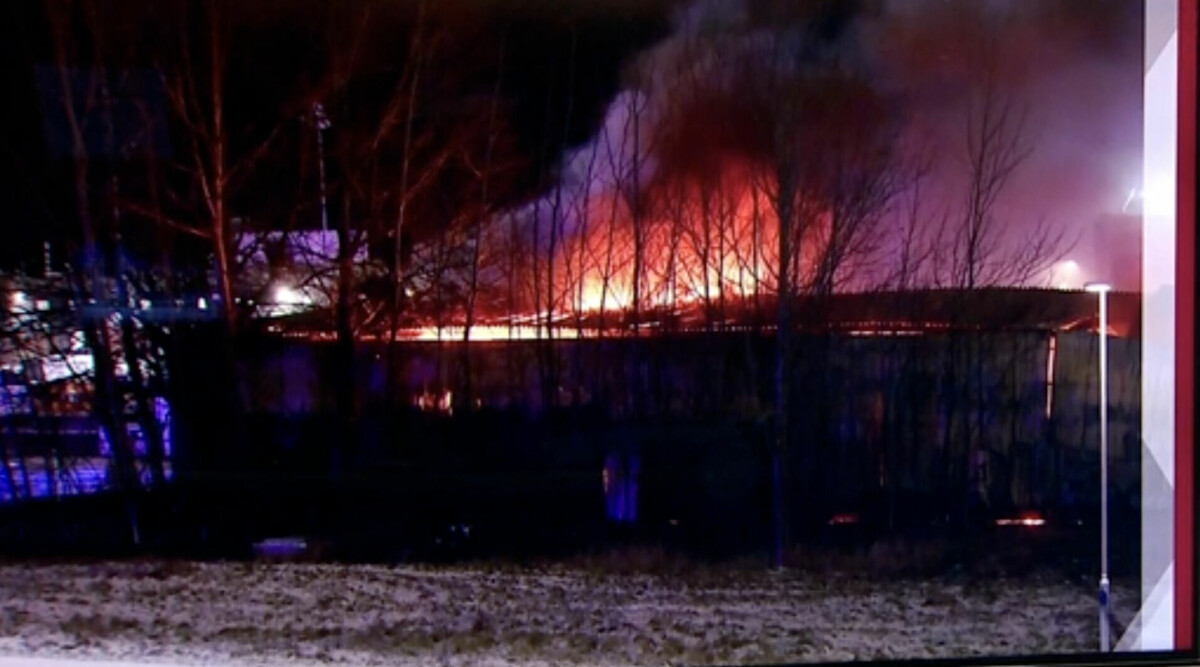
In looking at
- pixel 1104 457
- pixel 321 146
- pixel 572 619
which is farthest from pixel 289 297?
pixel 1104 457

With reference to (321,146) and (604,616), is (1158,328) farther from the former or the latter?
(321,146)

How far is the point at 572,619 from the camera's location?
257cm

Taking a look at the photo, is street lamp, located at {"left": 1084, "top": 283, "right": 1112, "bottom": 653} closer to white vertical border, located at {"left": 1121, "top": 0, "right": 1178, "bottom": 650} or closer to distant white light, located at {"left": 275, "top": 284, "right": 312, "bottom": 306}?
white vertical border, located at {"left": 1121, "top": 0, "right": 1178, "bottom": 650}

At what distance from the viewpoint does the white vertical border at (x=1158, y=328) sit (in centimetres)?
244

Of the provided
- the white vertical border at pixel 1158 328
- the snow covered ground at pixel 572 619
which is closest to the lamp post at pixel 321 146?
the snow covered ground at pixel 572 619

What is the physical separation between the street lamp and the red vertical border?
0.16m

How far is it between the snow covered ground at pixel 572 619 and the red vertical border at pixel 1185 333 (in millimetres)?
244

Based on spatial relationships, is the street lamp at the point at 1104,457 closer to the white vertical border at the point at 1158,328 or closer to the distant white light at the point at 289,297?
the white vertical border at the point at 1158,328

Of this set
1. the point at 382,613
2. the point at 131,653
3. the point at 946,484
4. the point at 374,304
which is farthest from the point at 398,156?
the point at 946,484

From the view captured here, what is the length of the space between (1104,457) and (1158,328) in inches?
15.0

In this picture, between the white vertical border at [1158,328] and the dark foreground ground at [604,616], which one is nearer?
the white vertical border at [1158,328]

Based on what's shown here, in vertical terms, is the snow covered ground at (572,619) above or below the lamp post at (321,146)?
below

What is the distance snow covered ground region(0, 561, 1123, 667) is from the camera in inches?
100

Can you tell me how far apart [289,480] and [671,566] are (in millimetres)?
1121
